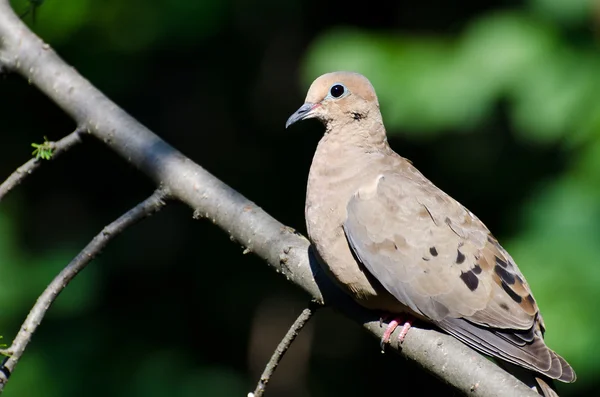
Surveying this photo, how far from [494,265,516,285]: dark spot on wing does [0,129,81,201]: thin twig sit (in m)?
1.33

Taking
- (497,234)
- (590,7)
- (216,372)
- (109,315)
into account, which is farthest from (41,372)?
(590,7)

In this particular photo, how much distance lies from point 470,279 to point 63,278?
3.86 feet

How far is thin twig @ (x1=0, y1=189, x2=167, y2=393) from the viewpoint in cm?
209

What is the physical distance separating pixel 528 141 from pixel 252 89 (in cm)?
195

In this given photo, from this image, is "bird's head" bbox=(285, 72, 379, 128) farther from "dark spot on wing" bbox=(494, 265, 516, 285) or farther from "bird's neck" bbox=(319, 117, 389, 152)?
"dark spot on wing" bbox=(494, 265, 516, 285)

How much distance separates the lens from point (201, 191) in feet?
8.21

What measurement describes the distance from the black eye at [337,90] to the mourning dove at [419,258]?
0.20 metres

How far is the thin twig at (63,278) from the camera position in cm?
209

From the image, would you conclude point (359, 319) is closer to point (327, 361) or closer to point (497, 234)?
point (497, 234)

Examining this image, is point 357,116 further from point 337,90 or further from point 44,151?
point 44,151

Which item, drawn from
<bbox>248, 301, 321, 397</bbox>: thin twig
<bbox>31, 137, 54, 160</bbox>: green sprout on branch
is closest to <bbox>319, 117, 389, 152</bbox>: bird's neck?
<bbox>248, 301, 321, 397</bbox>: thin twig

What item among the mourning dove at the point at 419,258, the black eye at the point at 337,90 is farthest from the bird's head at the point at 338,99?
A: the mourning dove at the point at 419,258

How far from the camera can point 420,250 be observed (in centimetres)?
257

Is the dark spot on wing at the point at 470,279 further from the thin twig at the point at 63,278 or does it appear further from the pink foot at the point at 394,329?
the thin twig at the point at 63,278
